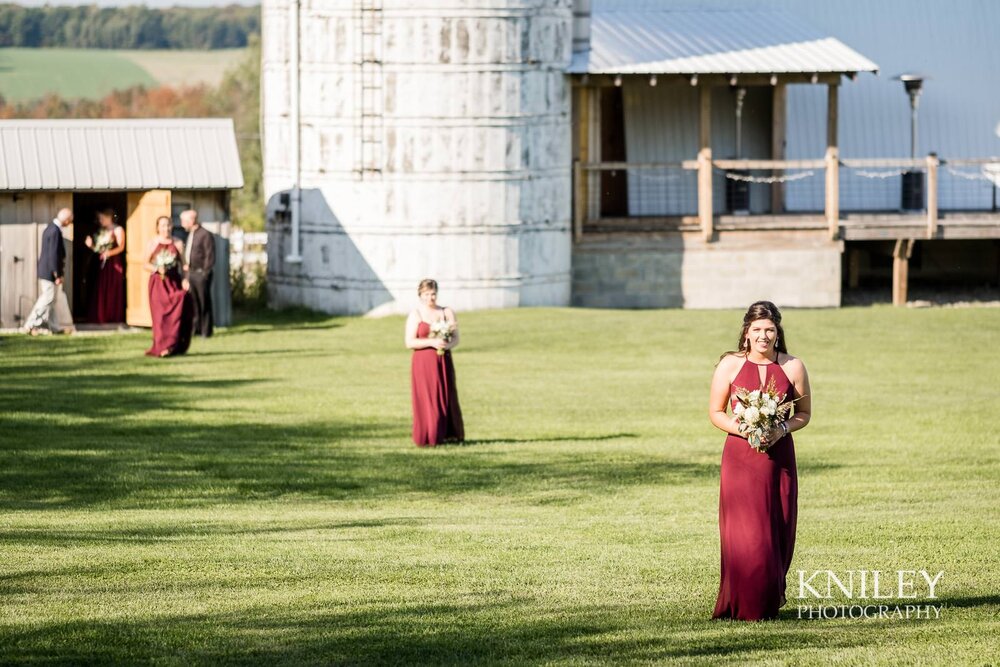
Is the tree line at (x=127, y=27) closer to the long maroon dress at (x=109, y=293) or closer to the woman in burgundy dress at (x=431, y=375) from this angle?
the long maroon dress at (x=109, y=293)

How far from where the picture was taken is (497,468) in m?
17.4

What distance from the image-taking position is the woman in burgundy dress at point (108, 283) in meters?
28.9

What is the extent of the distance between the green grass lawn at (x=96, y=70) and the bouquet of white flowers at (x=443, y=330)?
9482cm

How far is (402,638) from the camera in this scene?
32.4 feet

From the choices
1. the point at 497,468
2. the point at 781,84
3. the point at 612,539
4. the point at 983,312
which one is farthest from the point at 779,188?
the point at 612,539

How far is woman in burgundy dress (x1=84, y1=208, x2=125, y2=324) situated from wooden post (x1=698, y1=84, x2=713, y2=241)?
11.5 metres

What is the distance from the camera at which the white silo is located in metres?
32.5

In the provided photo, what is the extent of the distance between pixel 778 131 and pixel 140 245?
14.3m

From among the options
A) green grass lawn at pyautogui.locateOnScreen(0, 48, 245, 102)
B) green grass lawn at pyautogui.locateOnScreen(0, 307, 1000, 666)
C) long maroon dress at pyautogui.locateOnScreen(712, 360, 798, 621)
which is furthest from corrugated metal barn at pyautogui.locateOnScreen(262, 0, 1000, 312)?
green grass lawn at pyautogui.locateOnScreen(0, 48, 245, 102)

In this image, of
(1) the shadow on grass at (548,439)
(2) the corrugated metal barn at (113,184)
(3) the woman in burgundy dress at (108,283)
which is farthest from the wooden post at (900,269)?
(1) the shadow on grass at (548,439)

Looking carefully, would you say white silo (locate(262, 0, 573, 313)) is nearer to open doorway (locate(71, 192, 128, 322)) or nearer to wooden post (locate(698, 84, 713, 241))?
wooden post (locate(698, 84, 713, 241))

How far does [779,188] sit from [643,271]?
403 centimetres

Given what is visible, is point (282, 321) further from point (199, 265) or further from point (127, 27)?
point (127, 27)

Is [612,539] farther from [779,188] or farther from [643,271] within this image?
[779,188]
